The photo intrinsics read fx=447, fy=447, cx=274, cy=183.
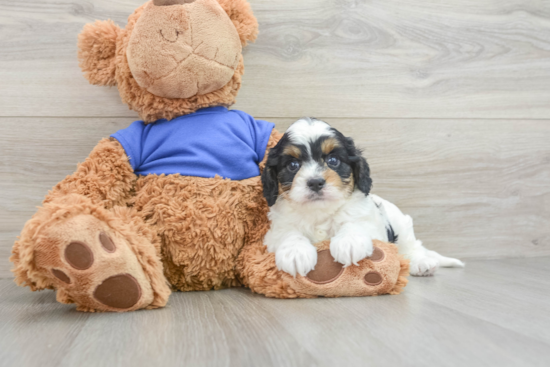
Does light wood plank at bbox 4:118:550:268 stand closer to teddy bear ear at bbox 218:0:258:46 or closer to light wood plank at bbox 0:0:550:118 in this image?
light wood plank at bbox 0:0:550:118

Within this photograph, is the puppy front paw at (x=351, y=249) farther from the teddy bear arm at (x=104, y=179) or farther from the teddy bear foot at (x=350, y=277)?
the teddy bear arm at (x=104, y=179)

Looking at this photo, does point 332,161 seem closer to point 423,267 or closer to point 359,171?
point 359,171

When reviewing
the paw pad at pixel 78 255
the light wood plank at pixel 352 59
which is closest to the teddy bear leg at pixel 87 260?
the paw pad at pixel 78 255

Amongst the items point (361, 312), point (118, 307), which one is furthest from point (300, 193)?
point (118, 307)

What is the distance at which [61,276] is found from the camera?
117 centimetres

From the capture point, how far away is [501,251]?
2236 millimetres

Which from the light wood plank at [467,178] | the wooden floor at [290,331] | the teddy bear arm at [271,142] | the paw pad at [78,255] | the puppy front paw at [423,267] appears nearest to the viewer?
the wooden floor at [290,331]

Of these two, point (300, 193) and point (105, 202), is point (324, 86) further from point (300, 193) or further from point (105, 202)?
point (105, 202)

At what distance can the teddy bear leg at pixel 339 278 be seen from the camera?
1374 millimetres

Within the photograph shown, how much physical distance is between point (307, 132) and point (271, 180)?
20 centimetres

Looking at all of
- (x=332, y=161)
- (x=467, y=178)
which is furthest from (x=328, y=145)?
(x=467, y=178)

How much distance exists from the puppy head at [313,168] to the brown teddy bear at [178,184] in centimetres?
14

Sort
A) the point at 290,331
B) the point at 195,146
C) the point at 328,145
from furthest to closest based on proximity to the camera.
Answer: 1. the point at 195,146
2. the point at 328,145
3. the point at 290,331

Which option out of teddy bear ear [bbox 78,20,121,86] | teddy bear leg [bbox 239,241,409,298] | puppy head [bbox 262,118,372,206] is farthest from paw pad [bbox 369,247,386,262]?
teddy bear ear [bbox 78,20,121,86]
